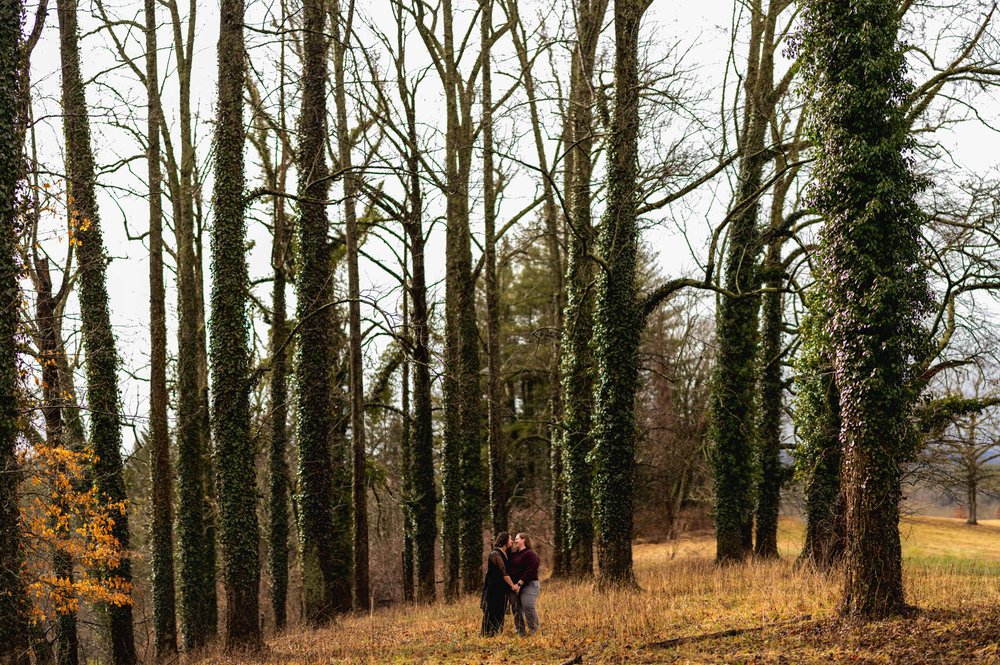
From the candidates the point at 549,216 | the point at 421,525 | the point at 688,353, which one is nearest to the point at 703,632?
the point at 421,525

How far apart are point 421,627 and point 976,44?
14442mm

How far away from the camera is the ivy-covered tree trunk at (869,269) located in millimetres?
10203

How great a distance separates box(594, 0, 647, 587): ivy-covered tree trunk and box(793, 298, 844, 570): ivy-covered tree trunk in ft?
10.3

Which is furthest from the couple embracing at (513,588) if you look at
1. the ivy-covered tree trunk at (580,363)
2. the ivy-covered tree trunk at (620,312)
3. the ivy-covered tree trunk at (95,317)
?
the ivy-covered tree trunk at (95,317)

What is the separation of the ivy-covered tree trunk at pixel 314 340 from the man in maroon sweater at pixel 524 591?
18.3ft

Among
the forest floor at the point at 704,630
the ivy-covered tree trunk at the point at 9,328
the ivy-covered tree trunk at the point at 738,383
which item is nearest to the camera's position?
the forest floor at the point at 704,630

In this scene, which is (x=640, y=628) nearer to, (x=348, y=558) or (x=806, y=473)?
(x=806, y=473)

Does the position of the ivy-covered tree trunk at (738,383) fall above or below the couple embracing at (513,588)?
above

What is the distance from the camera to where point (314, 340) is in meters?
15.8

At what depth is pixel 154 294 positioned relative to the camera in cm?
1667

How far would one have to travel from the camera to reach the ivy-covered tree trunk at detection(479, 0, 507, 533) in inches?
757

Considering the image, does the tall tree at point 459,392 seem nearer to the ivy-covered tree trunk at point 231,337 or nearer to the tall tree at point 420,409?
the tall tree at point 420,409

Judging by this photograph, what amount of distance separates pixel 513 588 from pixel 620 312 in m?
5.42

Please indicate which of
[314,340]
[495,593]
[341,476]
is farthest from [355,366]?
[495,593]
